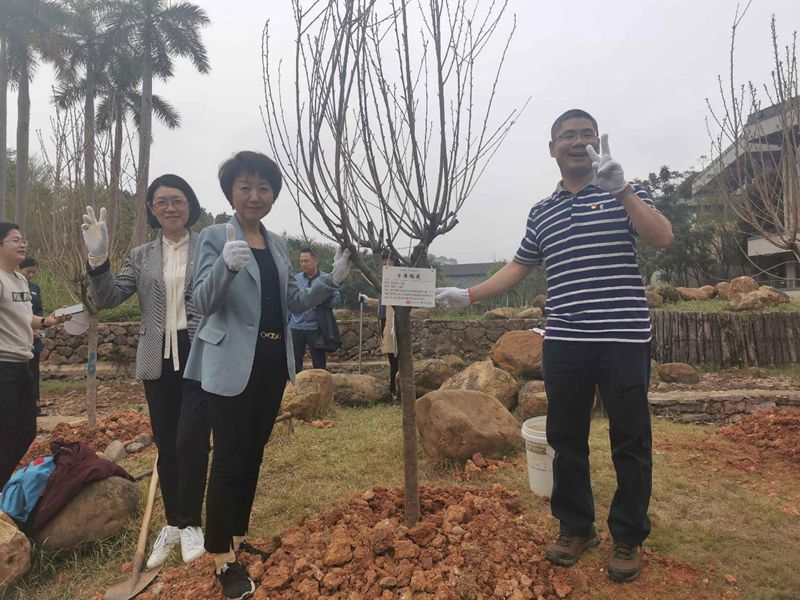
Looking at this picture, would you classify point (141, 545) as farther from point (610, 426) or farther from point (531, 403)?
point (531, 403)

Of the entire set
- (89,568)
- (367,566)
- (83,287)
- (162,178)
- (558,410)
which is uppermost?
(162,178)

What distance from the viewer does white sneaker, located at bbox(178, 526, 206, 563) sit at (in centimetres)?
231

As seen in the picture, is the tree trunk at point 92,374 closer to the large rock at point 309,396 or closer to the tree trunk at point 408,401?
the large rock at point 309,396

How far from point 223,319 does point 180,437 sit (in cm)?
67

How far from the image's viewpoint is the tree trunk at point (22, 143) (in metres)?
13.9

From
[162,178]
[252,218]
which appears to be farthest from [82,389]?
[252,218]

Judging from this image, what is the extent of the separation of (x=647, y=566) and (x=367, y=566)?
3.76 ft

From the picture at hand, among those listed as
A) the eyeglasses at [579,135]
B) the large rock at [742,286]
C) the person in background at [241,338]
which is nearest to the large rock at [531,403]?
the eyeglasses at [579,135]

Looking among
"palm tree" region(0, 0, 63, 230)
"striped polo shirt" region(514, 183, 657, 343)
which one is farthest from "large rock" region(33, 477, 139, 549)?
"palm tree" region(0, 0, 63, 230)

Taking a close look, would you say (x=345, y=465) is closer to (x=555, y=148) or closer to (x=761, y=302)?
(x=555, y=148)

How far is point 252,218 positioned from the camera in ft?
6.97

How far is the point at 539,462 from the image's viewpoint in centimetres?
292

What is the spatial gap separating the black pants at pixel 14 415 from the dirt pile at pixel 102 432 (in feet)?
6.14

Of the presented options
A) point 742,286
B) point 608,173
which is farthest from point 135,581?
point 742,286
